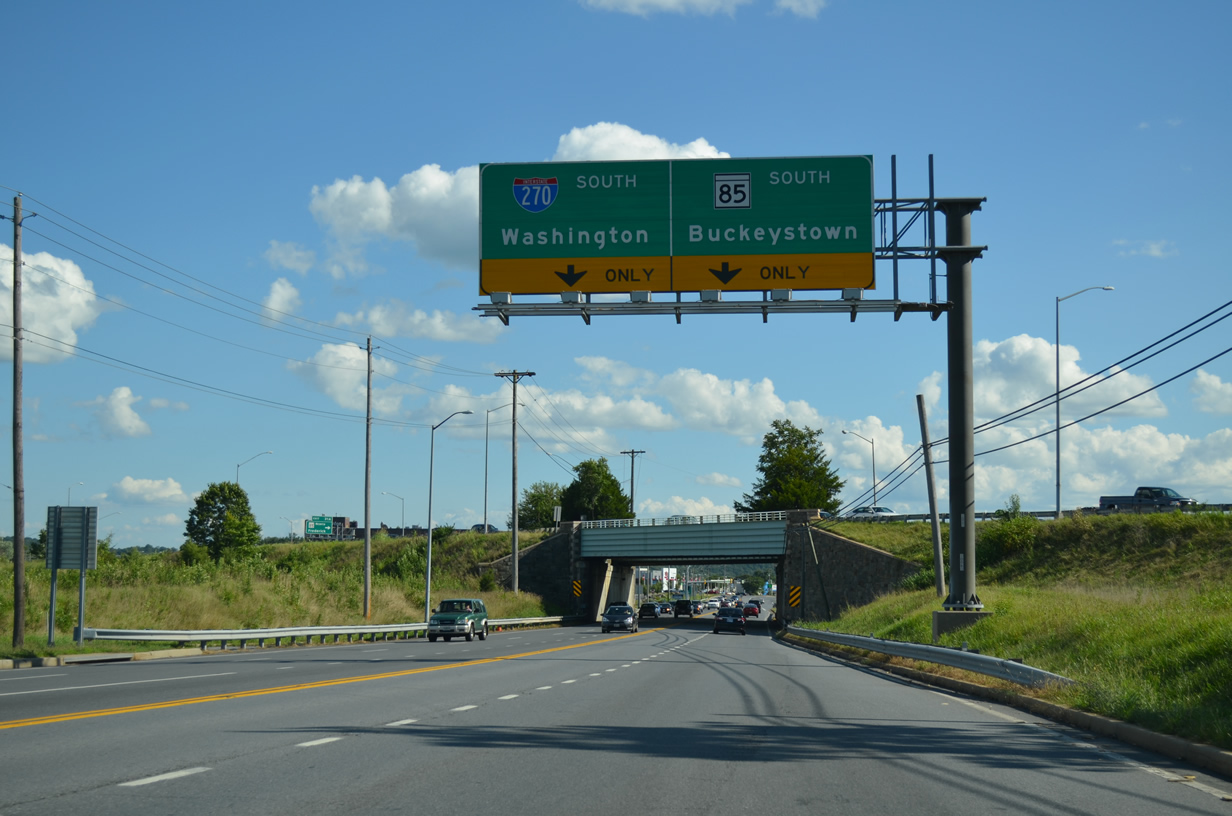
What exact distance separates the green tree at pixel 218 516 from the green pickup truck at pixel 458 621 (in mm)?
77682

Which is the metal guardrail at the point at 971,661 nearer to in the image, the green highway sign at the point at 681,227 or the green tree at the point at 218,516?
the green highway sign at the point at 681,227

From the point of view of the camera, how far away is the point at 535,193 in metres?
22.9

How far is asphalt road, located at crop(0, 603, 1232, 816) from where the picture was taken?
7828 millimetres

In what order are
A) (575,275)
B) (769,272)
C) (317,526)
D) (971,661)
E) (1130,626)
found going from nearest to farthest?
(1130,626) < (971,661) < (769,272) < (575,275) < (317,526)

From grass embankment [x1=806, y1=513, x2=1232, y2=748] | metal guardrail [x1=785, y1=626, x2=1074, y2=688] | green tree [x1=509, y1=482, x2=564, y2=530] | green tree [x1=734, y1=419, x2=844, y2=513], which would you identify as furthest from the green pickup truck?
green tree [x1=509, y1=482, x2=564, y2=530]

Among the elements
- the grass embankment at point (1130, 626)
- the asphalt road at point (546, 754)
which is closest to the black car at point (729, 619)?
the grass embankment at point (1130, 626)

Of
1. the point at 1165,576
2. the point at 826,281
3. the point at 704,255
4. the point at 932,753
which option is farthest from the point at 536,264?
the point at 1165,576

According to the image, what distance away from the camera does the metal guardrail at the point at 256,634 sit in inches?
1219

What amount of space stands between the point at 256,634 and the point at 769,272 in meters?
23.1

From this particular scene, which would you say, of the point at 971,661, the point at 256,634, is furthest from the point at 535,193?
the point at 256,634

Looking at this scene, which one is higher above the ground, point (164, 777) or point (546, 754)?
point (164, 777)

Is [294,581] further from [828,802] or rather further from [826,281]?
[828,802]

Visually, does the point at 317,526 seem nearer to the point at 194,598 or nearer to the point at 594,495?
the point at 594,495

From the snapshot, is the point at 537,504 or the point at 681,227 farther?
the point at 537,504
